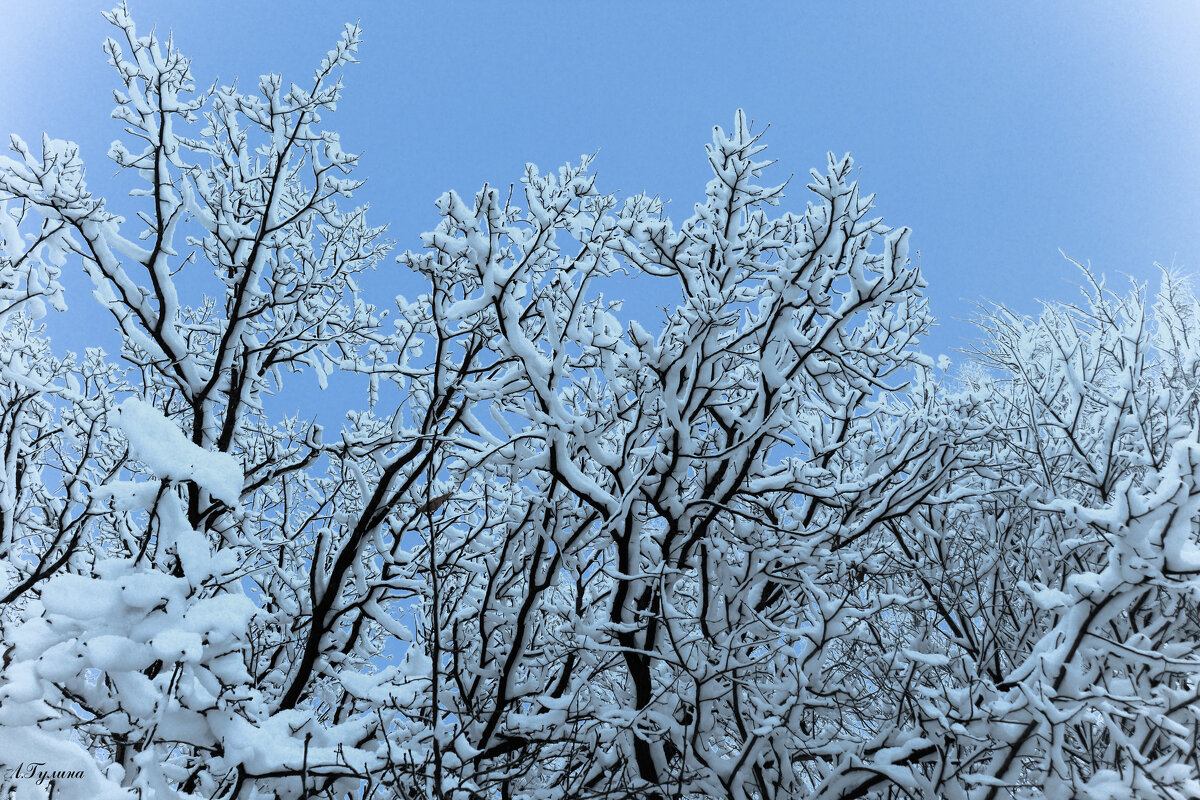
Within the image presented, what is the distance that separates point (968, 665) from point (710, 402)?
76.2 inches

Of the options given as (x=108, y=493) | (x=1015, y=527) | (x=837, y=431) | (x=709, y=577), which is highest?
(x=837, y=431)

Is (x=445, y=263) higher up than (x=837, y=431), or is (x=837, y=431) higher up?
(x=445, y=263)

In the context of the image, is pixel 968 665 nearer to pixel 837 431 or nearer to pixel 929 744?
pixel 929 744

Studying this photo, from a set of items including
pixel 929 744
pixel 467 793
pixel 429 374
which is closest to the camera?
pixel 467 793

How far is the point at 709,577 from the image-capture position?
4367 millimetres

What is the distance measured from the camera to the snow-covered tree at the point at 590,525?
2.63m

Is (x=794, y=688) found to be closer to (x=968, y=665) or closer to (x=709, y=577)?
(x=709, y=577)

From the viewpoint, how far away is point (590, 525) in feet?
13.8

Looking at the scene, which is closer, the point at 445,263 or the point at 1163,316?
the point at 445,263

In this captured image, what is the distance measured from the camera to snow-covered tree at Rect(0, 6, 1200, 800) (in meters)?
2.63

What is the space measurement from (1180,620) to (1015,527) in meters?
1.41

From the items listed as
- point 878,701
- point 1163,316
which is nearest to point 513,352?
point 878,701

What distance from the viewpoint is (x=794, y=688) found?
12.6 feet

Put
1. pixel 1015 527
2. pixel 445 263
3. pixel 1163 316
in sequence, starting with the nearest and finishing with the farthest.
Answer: pixel 445 263, pixel 1015 527, pixel 1163 316
